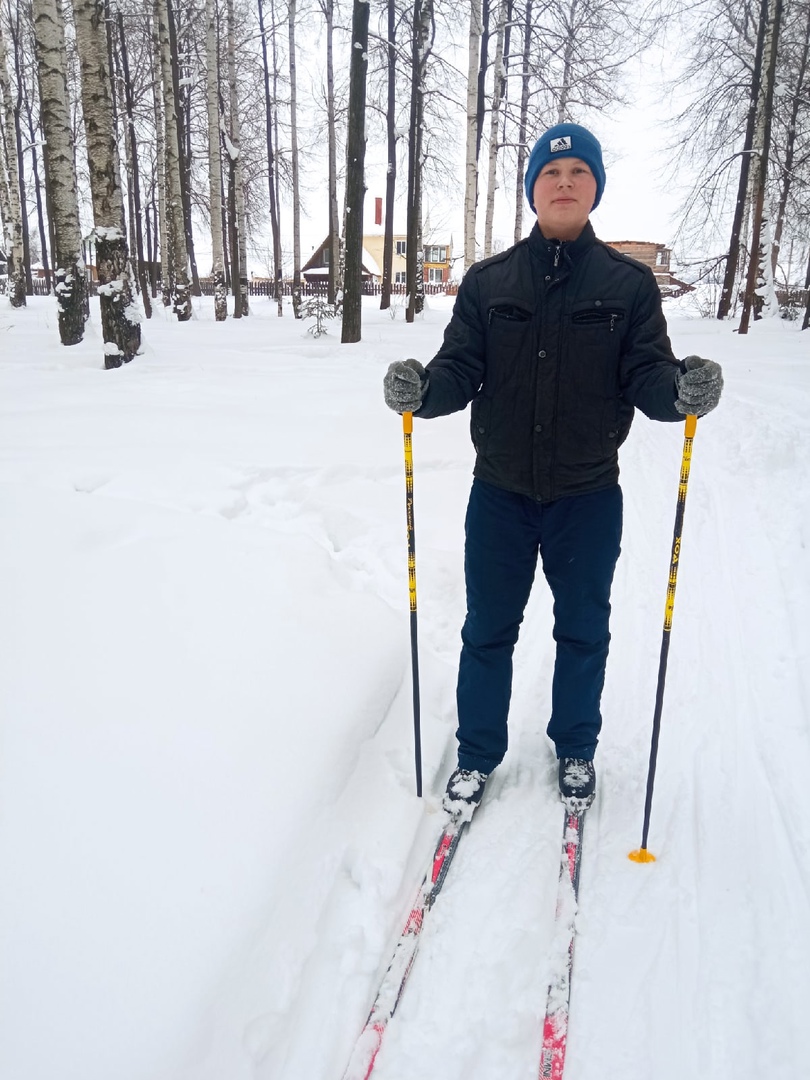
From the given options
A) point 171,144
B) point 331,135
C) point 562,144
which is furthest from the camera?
point 331,135

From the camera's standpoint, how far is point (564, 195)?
6.91ft

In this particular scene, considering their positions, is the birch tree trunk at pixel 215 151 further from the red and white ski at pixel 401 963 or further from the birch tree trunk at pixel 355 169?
the red and white ski at pixel 401 963

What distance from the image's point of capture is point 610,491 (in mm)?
2348

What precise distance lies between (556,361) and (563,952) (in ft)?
5.74

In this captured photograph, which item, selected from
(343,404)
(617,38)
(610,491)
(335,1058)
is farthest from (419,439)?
(617,38)

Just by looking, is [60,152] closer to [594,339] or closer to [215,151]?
[215,151]

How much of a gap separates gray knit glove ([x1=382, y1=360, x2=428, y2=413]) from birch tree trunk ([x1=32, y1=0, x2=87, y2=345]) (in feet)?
28.5

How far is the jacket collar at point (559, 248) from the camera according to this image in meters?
2.17

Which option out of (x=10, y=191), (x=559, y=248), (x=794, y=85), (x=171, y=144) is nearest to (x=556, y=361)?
(x=559, y=248)

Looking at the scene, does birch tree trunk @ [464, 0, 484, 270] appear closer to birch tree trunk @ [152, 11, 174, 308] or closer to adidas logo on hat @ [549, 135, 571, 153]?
birch tree trunk @ [152, 11, 174, 308]

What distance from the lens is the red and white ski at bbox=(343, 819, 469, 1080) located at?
1.69 m

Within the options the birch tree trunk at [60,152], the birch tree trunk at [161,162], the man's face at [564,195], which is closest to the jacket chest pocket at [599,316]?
the man's face at [564,195]

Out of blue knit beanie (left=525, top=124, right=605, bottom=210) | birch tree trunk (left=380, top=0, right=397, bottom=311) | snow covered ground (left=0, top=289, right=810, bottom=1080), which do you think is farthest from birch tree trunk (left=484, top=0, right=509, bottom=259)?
blue knit beanie (left=525, top=124, right=605, bottom=210)

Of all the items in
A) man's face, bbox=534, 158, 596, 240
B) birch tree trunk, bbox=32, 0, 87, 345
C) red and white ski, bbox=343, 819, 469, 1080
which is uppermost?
birch tree trunk, bbox=32, 0, 87, 345
